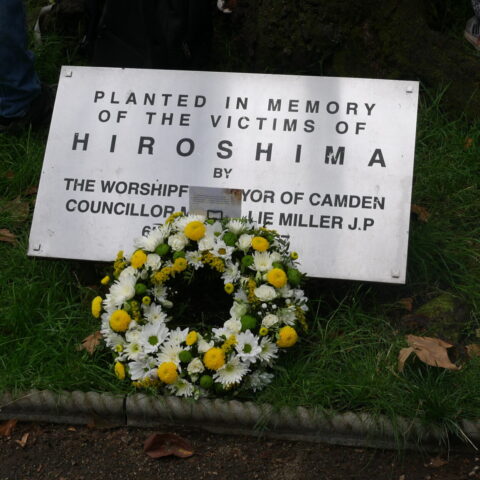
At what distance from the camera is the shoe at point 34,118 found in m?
4.55

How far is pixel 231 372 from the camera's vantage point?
117 inches

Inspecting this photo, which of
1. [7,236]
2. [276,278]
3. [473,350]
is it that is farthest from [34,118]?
[473,350]

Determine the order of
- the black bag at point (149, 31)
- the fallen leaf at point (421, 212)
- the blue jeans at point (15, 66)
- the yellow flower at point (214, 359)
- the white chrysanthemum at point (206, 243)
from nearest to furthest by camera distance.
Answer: the yellow flower at point (214, 359), the white chrysanthemum at point (206, 243), the fallen leaf at point (421, 212), the blue jeans at point (15, 66), the black bag at point (149, 31)

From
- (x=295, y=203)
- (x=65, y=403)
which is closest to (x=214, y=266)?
(x=295, y=203)

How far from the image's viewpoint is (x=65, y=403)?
3059 mm

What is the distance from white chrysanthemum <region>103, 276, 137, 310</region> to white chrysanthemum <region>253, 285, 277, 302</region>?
46 centimetres

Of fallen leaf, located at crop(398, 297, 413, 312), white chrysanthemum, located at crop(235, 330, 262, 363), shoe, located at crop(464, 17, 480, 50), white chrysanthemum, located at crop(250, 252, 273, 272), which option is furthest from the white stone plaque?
shoe, located at crop(464, 17, 480, 50)

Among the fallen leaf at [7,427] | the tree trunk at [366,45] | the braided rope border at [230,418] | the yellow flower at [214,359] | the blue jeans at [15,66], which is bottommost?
the fallen leaf at [7,427]

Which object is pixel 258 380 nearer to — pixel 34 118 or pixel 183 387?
pixel 183 387

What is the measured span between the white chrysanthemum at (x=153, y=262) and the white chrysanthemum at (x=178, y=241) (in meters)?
0.07

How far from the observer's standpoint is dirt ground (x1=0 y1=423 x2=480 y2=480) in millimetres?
2826

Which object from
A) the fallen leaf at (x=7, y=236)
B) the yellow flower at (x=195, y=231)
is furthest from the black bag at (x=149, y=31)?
the yellow flower at (x=195, y=231)

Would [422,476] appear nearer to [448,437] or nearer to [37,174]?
[448,437]

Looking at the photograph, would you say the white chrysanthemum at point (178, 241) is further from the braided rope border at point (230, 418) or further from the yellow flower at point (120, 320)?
the braided rope border at point (230, 418)
